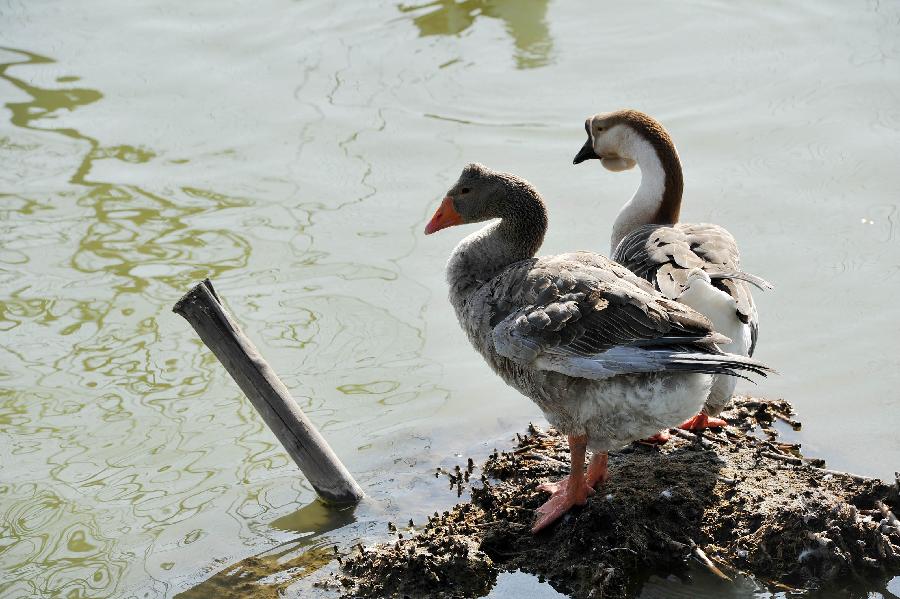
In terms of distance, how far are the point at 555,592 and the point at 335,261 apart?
12.9ft

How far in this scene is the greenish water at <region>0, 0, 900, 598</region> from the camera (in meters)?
6.00

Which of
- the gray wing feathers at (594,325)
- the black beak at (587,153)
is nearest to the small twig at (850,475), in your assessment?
the gray wing feathers at (594,325)

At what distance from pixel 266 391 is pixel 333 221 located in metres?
3.41

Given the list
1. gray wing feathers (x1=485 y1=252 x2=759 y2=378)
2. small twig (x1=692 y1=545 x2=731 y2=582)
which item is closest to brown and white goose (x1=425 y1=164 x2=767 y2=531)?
gray wing feathers (x1=485 y1=252 x2=759 y2=378)

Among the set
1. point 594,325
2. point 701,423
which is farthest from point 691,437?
point 594,325

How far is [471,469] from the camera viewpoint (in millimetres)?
5770

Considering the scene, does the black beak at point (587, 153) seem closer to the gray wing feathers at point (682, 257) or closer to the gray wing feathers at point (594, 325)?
the gray wing feathers at point (682, 257)

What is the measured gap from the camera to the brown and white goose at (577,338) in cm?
462

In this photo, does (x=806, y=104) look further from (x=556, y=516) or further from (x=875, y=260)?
(x=556, y=516)

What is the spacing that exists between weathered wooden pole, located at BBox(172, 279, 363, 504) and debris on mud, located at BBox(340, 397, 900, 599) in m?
0.52

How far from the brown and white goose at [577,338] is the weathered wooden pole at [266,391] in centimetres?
96

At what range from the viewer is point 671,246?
5.75m

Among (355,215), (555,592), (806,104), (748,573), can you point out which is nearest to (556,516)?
(555,592)

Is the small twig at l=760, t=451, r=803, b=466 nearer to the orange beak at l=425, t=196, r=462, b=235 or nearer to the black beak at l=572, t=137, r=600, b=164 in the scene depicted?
the orange beak at l=425, t=196, r=462, b=235
